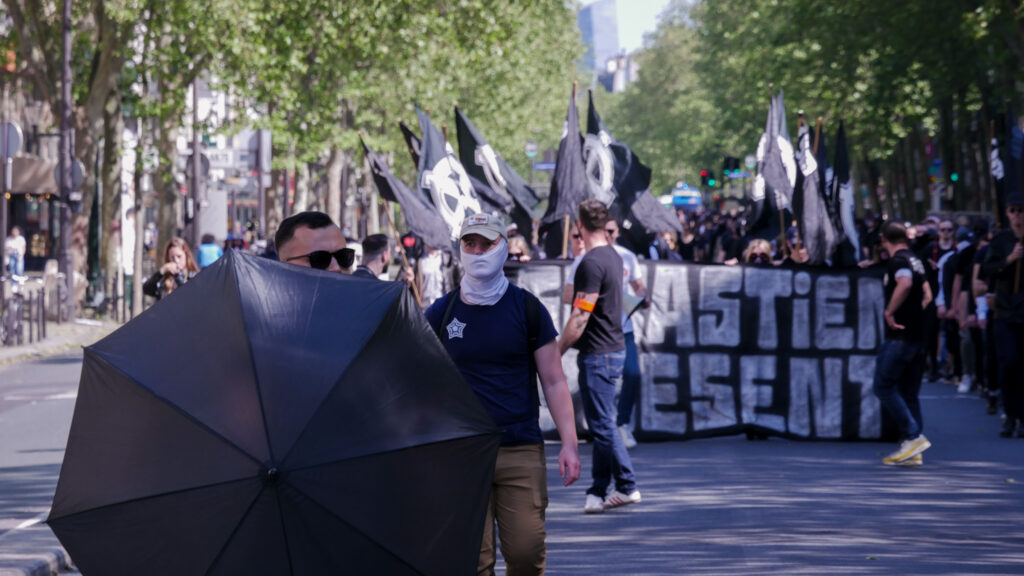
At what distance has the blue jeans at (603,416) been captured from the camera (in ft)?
32.7

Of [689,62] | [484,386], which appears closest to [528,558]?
[484,386]

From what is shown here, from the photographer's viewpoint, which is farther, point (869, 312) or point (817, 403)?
point (869, 312)

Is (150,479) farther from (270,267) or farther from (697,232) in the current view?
(697,232)

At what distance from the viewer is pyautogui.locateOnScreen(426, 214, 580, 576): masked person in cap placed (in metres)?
6.16

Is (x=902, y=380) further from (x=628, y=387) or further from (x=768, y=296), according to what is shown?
(x=628, y=387)

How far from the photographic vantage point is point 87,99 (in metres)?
31.5

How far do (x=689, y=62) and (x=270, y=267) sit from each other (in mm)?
105616

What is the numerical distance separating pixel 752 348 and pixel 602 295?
4.58m

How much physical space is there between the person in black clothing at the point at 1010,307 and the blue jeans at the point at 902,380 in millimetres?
1427

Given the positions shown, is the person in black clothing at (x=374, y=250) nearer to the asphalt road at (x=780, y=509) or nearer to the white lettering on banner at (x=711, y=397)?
the asphalt road at (x=780, y=509)

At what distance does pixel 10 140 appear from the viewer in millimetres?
25984

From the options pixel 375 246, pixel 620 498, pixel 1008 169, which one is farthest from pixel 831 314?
pixel 620 498

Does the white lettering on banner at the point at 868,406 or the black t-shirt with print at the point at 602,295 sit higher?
the black t-shirt with print at the point at 602,295

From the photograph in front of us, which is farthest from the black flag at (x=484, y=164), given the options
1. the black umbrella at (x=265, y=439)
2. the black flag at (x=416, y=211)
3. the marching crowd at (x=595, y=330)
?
the black umbrella at (x=265, y=439)
